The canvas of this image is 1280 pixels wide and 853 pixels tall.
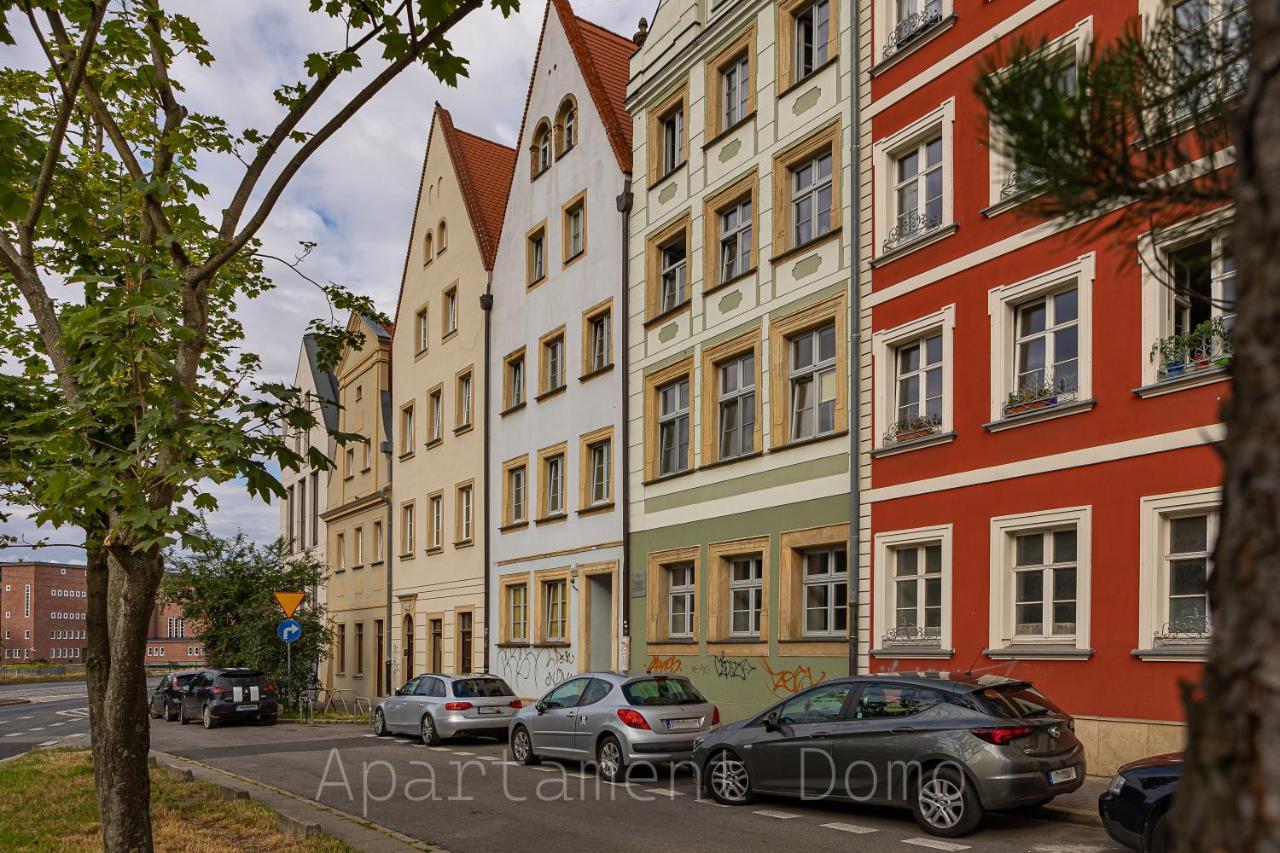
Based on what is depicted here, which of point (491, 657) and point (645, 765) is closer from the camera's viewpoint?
point (645, 765)

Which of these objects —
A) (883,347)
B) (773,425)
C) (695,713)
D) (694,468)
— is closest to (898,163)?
(883,347)

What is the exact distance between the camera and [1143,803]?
938 cm

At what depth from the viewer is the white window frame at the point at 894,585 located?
1816 centimetres

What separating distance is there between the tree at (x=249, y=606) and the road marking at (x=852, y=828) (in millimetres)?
26805

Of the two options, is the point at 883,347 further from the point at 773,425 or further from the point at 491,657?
the point at 491,657

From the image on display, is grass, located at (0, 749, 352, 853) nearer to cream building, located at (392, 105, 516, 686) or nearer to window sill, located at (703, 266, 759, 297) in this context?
window sill, located at (703, 266, 759, 297)

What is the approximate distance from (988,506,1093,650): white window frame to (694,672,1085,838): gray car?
13.1 ft

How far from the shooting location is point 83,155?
43.7 feet

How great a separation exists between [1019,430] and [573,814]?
8.29 m

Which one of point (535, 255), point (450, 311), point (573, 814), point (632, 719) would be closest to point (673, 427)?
point (535, 255)

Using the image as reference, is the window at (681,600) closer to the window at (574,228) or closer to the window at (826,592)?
the window at (826,592)

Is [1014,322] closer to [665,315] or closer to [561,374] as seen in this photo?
[665,315]

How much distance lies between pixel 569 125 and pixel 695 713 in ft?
62.1

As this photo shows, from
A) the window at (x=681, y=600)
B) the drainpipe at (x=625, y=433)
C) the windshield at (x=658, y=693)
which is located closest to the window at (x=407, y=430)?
the drainpipe at (x=625, y=433)
